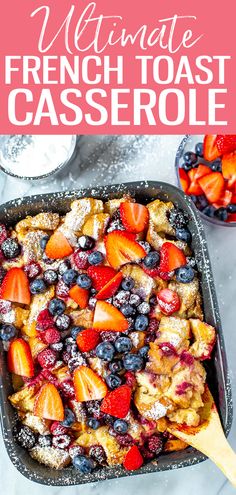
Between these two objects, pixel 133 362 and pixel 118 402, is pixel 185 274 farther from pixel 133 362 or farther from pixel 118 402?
pixel 118 402

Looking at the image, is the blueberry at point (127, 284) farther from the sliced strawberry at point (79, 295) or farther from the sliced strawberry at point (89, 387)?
the sliced strawberry at point (89, 387)

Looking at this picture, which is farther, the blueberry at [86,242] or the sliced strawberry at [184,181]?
the sliced strawberry at [184,181]

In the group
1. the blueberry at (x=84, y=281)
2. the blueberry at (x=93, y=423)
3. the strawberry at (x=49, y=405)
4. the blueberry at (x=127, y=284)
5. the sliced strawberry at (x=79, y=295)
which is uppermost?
the blueberry at (x=84, y=281)

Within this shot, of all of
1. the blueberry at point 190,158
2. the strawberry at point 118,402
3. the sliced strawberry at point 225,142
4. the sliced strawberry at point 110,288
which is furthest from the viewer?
the blueberry at point 190,158

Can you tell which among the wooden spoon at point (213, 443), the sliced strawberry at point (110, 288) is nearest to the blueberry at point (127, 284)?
the sliced strawberry at point (110, 288)

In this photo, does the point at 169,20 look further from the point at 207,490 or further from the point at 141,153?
the point at 207,490

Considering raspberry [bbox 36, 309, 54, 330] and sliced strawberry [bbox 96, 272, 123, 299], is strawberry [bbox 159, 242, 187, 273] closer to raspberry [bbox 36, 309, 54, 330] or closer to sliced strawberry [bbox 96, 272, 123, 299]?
sliced strawberry [bbox 96, 272, 123, 299]

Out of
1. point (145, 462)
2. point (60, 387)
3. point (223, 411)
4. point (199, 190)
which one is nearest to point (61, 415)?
point (60, 387)
